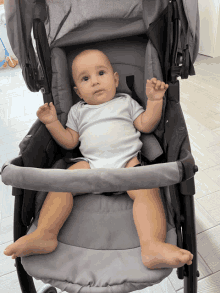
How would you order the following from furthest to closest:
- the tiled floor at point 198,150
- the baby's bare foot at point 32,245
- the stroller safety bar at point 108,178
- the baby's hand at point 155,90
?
the tiled floor at point 198,150, the baby's hand at point 155,90, the baby's bare foot at point 32,245, the stroller safety bar at point 108,178

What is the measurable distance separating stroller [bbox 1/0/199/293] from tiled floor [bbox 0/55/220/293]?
1.03 feet

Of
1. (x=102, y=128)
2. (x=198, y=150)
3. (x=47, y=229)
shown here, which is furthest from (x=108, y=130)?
(x=198, y=150)

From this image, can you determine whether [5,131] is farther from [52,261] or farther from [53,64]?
[52,261]

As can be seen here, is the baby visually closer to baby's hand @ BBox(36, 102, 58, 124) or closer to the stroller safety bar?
baby's hand @ BBox(36, 102, 58, 124)

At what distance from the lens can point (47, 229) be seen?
0.67m

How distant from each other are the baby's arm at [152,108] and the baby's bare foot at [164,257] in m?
0.47

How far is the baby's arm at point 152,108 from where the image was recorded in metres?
0.84

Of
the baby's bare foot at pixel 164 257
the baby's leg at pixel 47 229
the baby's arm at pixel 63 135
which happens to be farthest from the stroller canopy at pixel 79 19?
the baby's bare foot at pixel 164 257

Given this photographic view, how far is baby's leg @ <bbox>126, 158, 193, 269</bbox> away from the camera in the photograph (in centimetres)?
56

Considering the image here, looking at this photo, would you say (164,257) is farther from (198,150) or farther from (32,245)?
(198,150)

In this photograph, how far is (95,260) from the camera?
0.61m

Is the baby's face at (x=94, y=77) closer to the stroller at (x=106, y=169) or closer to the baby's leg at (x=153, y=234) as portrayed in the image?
the stroller at (x=106, y=169)

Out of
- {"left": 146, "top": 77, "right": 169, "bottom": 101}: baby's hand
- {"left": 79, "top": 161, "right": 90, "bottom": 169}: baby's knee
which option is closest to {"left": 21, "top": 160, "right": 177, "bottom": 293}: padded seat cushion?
{"left": 79, "top": 161, "right": 90, "bottom": 169}: baby's knee

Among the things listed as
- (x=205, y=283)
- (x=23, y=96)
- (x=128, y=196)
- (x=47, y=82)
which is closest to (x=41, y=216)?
(x=128, y=196)
